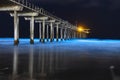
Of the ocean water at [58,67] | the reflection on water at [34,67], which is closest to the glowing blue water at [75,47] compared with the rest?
the ocean water at [58,67]

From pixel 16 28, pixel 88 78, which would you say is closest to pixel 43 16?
pixel 16 28

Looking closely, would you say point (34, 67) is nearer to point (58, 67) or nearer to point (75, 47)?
point (58, 67)

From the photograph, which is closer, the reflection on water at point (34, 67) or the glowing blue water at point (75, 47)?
the reflection on water at point (34, 67)

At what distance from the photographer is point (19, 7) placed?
159 feet

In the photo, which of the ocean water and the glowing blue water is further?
the glowing blue water

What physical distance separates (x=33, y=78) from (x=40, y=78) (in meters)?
0.26

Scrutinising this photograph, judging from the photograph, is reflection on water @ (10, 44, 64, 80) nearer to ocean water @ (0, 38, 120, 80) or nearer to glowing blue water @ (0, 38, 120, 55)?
ocean water @ (0, 38, 120, 80)

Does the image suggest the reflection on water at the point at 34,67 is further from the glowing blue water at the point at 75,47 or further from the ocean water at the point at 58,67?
the glowing blue water at the point at 75,47

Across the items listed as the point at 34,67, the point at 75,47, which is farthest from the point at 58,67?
the point at 75,47

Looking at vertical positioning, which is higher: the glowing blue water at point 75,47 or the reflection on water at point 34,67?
the reflection on water at point 34,67

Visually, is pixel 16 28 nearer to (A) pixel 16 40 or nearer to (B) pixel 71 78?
(A) pixel 16 40

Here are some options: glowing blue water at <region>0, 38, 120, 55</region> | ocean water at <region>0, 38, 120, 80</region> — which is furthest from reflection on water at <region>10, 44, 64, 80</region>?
glowing blue water at <region>0, 38, 120, 55</region>

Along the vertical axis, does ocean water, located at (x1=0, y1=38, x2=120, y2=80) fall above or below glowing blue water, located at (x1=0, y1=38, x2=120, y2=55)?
above

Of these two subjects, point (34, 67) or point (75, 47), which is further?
point (75, 47)
